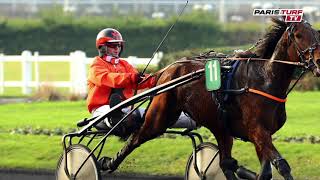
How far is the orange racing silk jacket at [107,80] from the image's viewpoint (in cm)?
867

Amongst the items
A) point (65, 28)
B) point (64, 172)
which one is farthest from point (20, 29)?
point (64, 172)

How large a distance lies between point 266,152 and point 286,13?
1122 mm

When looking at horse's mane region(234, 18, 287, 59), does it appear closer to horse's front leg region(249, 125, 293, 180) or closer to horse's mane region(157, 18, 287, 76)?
horse's mane region(157, 18, 287, 76)

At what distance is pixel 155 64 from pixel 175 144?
8.79 meters

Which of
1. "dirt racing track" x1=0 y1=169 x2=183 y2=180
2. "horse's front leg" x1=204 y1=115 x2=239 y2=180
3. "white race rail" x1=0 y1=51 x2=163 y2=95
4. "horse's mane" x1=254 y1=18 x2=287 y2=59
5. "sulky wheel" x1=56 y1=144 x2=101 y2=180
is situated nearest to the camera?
"horse's mane" x1=254 y1=18 x2=287 y2=59

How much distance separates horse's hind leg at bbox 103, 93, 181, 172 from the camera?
8672 millimetres

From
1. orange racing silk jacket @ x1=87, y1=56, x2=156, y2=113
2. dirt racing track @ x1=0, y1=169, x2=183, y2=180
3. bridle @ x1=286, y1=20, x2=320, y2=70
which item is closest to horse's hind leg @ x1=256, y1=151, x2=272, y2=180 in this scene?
bridle @ x1=286, y1=20, x2=320, y2=70

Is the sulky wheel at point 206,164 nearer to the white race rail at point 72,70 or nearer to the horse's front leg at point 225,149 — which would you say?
the horse's front leg at point 225,149

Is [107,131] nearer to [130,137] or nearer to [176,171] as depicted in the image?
[130,137]

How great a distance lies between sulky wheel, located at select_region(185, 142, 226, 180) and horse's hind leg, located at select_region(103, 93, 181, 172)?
1.56 ft

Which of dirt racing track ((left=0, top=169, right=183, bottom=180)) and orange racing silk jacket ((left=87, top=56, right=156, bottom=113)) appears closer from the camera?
orange racing silk jacket ((left=87, top=56, right=156, bottom=113))

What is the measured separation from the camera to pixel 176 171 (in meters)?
10.6

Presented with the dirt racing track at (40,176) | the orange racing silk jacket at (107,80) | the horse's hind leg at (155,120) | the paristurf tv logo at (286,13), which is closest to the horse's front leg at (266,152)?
the paristurf tv logo at (286,13)

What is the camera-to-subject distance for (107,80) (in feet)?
28.7
